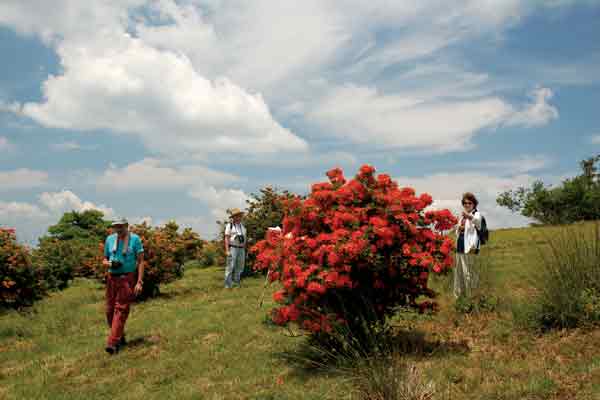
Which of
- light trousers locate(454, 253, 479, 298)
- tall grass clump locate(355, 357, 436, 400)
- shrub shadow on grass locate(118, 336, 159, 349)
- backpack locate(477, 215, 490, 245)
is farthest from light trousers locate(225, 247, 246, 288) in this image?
tall grass clump locate(355, 357, 436, 400)

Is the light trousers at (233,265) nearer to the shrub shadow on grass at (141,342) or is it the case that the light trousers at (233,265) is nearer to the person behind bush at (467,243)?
the shrub shadow on grass at (141,342)

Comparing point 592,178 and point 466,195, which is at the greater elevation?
point 592,178

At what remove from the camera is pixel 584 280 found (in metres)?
6.85

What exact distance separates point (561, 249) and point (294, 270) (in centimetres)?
389

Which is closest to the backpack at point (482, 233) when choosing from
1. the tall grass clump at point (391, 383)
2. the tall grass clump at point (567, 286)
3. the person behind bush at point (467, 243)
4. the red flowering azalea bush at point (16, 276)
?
the person behind bush at point (467, 243)

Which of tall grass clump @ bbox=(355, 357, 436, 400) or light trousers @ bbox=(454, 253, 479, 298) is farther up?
light trousers @ bbox=(454, 253, 479, 298)

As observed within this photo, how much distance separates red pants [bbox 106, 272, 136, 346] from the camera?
8289 mm

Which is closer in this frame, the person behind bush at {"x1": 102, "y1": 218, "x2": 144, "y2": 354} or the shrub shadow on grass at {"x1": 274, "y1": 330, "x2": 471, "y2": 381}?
the shrub shadow on grass at {"x1": 274, "y1": 330, "x2": 471, "y2": 381}

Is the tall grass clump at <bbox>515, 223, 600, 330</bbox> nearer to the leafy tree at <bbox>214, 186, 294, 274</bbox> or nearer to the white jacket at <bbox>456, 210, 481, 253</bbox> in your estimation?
the white jacket at <bbox>456, 210, 481, 253</bbox>

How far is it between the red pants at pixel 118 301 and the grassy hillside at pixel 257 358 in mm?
354

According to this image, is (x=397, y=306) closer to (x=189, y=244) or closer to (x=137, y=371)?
(x=137, y=371)

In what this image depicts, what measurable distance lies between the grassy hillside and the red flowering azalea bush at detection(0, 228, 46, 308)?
0.96m

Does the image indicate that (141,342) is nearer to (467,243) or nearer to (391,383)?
(391,383)

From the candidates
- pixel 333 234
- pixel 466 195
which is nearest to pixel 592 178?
pixel 466 195
